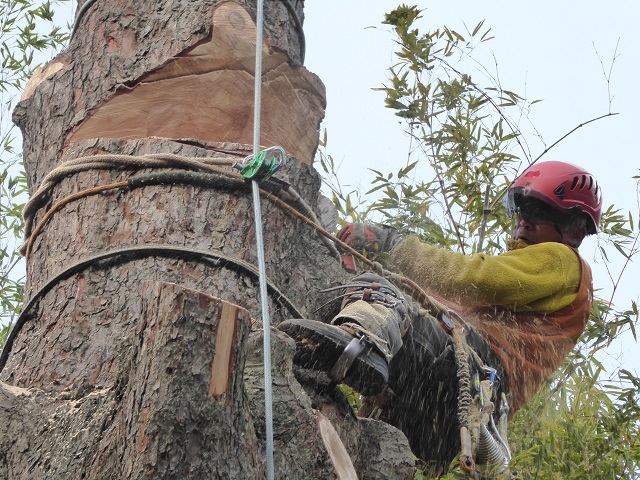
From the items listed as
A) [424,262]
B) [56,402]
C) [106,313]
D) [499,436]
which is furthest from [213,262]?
[424,262]

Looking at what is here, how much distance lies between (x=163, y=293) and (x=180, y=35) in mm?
1338

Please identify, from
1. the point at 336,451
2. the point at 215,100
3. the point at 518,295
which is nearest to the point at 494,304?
the point at 518,295

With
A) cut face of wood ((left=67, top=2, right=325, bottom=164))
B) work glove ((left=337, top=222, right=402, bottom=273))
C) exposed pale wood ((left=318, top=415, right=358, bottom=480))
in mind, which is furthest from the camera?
work glove ((left=337, top=222, right=402, bottom=273))

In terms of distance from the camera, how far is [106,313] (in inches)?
103

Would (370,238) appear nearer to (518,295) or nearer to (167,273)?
(518,295)

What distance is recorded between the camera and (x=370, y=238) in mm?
4051

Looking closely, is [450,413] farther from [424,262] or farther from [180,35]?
[180,35]

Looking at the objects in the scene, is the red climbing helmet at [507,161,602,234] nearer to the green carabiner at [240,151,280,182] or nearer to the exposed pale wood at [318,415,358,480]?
the green carabiner at [240,151,280,182]

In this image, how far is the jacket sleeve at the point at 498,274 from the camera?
4.10m

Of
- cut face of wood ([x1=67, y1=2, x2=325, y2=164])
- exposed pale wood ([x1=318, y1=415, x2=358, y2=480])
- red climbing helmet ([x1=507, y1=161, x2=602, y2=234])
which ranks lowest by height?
exposed pale wood ([x1=318, y1=415, x2=358, y2=480])

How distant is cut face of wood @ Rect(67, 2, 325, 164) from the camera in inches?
123

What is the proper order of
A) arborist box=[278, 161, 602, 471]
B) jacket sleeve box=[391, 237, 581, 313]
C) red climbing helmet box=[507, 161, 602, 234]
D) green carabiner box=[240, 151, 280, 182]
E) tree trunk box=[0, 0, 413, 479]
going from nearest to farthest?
tree trunk box=[0, 0, 413, 479]
green carabiner box=[240, 151, 280, 182]
arborist box=[278, 161, 602, 471]
jacket sleeve box=[391, 237, 581, 313]
red climbing helmet box=[507, 161, 602, 234]

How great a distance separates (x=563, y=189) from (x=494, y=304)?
0.73 metres

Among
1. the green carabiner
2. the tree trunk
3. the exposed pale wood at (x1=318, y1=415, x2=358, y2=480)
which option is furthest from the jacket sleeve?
the exposed pale wood at (x1=318, y1=415, x2=358, y2=480)
